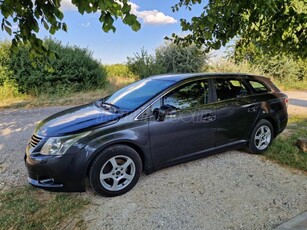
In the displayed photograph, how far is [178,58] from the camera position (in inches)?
644

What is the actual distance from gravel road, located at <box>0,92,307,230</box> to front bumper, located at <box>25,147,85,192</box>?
0.37 meters

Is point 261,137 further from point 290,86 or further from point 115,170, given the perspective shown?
point 290,86

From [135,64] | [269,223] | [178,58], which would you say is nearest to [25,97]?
[135,64]

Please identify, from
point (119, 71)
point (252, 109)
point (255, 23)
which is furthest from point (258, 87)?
point (119, 71)

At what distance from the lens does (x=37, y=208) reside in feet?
10.2

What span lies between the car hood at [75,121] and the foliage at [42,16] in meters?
1.17

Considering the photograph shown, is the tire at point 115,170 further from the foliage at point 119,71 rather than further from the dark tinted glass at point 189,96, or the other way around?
the foliage at point 119,71

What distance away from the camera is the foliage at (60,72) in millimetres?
12250

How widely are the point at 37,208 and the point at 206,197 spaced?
6.88 ft

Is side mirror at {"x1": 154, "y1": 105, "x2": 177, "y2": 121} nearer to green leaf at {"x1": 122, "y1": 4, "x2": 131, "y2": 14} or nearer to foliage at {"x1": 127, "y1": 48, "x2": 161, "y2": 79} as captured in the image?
green leaf at {"x1": 122, "y1": 4, "x2": 131, "y2": 14}

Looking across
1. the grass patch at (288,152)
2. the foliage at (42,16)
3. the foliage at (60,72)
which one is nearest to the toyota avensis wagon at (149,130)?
the grass patch at (288,152)

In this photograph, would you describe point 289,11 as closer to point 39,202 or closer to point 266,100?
point 266,100

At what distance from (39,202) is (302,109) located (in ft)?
29.7

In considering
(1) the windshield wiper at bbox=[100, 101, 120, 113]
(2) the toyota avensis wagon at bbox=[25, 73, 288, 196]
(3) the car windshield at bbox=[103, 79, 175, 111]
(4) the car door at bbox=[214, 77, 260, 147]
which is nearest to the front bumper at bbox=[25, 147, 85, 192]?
(2) the toyota avensis wagon at bbox=[25, 73, 288, 196]
